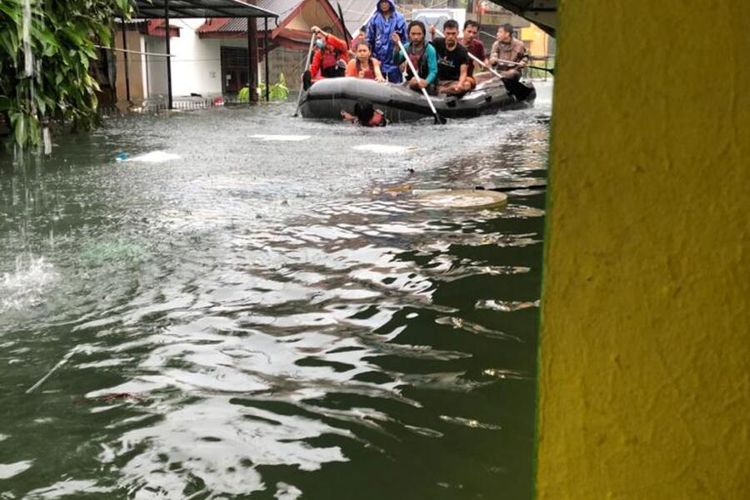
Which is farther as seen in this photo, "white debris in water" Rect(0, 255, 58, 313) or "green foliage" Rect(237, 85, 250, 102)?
"green foliage" Rect(237, 85, 250, 102)

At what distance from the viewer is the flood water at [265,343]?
7.84 ft

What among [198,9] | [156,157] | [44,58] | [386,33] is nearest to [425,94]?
[386,33]

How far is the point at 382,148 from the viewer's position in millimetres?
10781

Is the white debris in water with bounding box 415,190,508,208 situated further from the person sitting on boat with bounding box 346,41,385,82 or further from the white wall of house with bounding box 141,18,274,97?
the white wall of house with bounding box 141,18,274,97

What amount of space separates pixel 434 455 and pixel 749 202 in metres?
1.56

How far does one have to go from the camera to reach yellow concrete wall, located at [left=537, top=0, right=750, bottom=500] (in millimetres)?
Answer: 1125

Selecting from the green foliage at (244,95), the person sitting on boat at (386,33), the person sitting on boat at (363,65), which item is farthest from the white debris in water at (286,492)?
the green foliage at (244,95)

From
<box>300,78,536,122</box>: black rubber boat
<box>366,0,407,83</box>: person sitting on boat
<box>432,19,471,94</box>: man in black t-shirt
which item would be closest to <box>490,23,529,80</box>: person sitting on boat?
Result: <box>432,19,471,94</box>: man in black t-shirt

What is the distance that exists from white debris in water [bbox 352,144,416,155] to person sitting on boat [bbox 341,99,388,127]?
373 cm

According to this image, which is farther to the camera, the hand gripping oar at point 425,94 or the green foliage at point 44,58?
the hand gripping oar at point 425,94

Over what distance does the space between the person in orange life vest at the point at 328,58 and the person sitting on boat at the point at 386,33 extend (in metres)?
1.00

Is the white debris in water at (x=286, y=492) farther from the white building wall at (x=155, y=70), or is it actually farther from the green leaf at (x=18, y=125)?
the white building wall at (x=155, y=70)

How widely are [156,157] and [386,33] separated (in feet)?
33.5

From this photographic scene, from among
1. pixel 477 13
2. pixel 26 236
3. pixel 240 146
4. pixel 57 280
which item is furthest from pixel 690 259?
pixel 477 13
